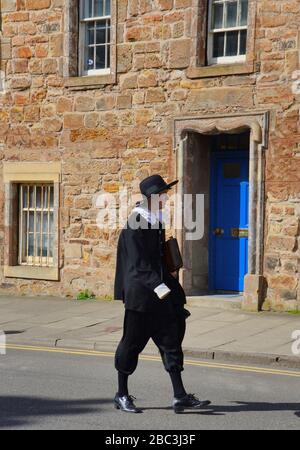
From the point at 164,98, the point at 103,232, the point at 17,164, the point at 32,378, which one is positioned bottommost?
the point at 32,378

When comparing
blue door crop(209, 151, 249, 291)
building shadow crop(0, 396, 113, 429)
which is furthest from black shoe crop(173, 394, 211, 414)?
blue door crop(209, 151, 249, 291)

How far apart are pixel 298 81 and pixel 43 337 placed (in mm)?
5668

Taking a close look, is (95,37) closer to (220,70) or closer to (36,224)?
(220,70)

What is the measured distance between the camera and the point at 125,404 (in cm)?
844

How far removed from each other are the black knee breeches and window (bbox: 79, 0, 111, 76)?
9.35 m

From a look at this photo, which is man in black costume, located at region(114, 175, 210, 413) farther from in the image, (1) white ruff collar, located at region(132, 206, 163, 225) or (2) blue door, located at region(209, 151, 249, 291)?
(2) blue door, located at region(209, 151, 249, 291)

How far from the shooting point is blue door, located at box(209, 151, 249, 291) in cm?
1623

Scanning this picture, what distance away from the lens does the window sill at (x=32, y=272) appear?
695 inches

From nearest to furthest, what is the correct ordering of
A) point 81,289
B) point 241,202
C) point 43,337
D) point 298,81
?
1. point 43,337
2. point 298,81
3. point 241,202
4. point 81,289

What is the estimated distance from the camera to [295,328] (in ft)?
43.7

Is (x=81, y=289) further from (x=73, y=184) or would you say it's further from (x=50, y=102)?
(x=50, y=102)

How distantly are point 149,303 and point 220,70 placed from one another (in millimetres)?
7920

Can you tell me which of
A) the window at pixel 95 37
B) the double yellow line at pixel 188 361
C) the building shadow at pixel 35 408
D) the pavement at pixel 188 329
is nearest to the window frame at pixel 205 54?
the window at pixel 95 37
